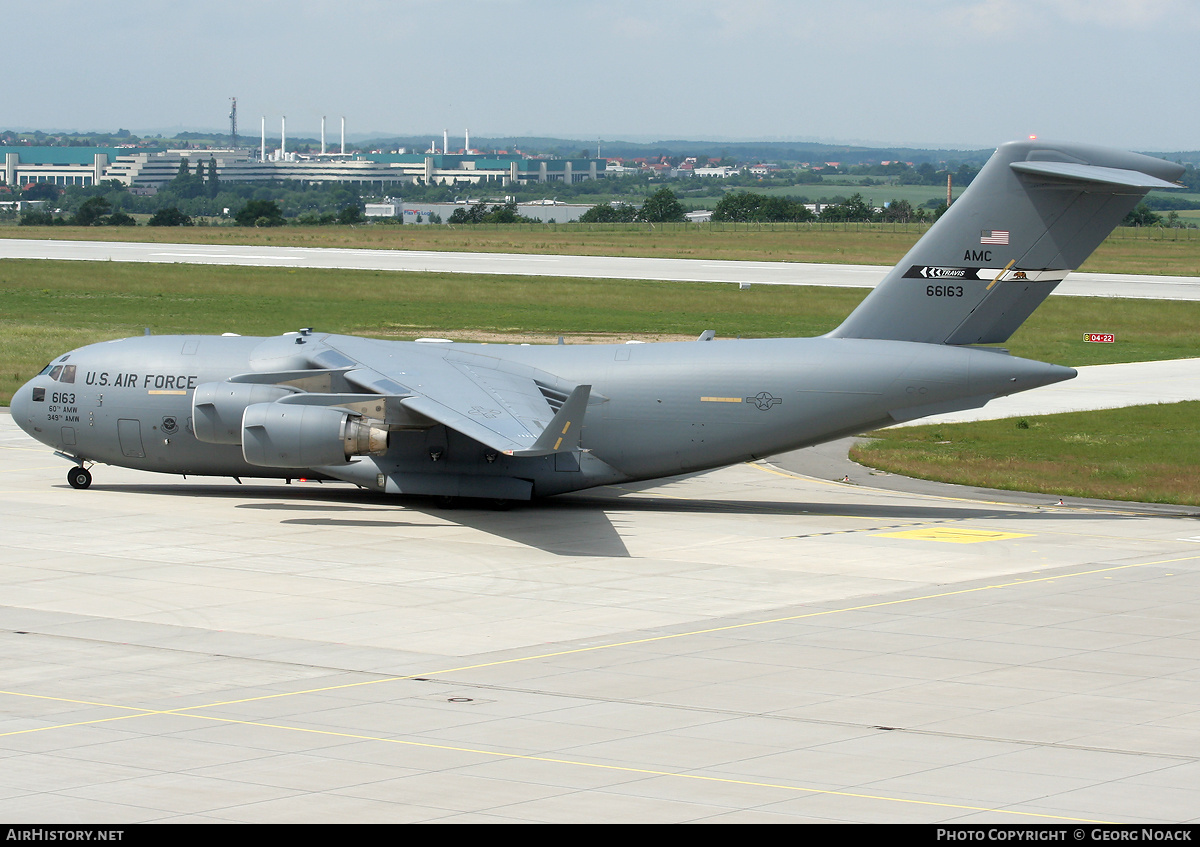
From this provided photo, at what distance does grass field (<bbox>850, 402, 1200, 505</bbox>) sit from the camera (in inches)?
1278

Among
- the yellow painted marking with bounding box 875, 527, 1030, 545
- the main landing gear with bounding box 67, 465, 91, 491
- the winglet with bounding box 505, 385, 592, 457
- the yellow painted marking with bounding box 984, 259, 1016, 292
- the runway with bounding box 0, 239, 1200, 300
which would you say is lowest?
the main landing gear with bounding box 67, 465, 91, 491

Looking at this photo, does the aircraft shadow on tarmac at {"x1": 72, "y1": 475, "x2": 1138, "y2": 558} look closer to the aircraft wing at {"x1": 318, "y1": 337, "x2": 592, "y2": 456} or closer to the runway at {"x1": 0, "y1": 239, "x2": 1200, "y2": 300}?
the aircraft wing at {"x1": 318, "y1": 337, "x2": 592, "y2": 456}

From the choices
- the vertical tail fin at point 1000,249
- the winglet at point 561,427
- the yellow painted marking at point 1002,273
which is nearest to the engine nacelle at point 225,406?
the winglet at point 561,427

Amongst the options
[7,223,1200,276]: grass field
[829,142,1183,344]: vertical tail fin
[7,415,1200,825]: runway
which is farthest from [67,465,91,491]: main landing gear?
[7,223,1200,276]: grass field

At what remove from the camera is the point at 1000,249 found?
2892 centimetres

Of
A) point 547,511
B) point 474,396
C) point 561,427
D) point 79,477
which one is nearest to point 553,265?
point 79,477

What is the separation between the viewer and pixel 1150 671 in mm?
17891

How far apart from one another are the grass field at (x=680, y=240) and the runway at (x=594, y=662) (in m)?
76.7

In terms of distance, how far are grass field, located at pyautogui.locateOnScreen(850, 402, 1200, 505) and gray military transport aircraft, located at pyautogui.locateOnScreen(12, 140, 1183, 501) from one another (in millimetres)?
5266

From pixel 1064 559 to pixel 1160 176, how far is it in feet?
26.4

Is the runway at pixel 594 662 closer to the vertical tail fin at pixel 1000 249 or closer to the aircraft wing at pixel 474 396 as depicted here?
the aircraft wing at pixel 474 396

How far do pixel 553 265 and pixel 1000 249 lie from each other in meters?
67.6

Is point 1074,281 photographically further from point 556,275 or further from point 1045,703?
point 1045,703
